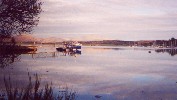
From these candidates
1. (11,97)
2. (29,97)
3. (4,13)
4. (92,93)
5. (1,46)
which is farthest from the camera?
(92,93)

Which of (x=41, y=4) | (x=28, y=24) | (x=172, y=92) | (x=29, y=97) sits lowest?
(x=172, y=92)

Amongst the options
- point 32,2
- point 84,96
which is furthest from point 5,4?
point 84,96

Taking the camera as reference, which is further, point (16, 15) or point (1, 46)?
point (1, 46)

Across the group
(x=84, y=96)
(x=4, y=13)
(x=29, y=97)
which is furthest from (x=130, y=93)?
(x=29, y=97)

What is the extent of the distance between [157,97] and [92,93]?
4.85 m

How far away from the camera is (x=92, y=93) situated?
2292cm

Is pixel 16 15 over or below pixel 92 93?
over

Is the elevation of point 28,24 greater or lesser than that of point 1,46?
greater

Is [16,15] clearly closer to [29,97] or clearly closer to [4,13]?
[4,13]

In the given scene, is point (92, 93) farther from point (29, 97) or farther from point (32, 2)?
point (29, 97)

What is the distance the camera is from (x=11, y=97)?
4.97m

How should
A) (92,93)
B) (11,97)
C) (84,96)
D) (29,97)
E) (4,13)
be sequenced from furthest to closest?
(92,93)
(84,96)
(4,13)
(29,97)
(11,97)

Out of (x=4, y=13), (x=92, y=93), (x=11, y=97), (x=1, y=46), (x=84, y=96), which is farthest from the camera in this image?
(x=92, y=93)

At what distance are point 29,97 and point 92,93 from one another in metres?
17.8
